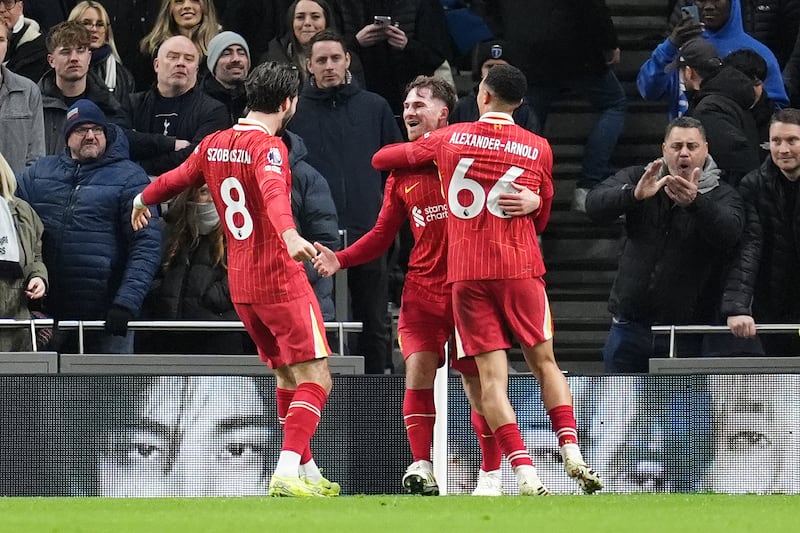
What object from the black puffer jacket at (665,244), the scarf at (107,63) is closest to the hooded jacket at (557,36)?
the black puffer jacket at (665,244)

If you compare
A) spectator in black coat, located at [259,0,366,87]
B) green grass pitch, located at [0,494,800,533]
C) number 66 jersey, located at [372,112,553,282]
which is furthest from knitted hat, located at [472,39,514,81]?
green grass pitch, located at [0,494,800,533]

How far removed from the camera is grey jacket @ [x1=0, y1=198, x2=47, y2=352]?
11.1m

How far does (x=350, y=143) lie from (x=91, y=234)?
218 cm

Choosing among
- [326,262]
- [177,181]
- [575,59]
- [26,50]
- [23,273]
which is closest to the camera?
[177,181]

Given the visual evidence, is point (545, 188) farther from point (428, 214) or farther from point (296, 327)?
point (296, 327)

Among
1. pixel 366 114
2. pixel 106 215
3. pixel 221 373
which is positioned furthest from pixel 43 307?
pixel 366 114

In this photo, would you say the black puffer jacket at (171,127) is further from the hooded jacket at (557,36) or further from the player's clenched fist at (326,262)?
the player's clenched fist at (326,262)

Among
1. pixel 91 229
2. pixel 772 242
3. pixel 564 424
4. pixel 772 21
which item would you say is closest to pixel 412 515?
pixel 564 424

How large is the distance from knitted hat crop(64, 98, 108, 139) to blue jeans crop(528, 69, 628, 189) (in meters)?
3.64

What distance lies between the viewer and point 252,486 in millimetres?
10617

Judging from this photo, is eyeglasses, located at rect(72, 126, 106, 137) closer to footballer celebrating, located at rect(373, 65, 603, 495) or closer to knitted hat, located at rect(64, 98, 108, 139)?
knitted hat, located at rect(64, 98, 108, 139)

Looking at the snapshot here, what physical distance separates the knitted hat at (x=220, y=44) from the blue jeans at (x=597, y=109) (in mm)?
2364

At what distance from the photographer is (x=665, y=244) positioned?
37.7 feet

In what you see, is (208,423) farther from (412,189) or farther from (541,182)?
(541,182)
